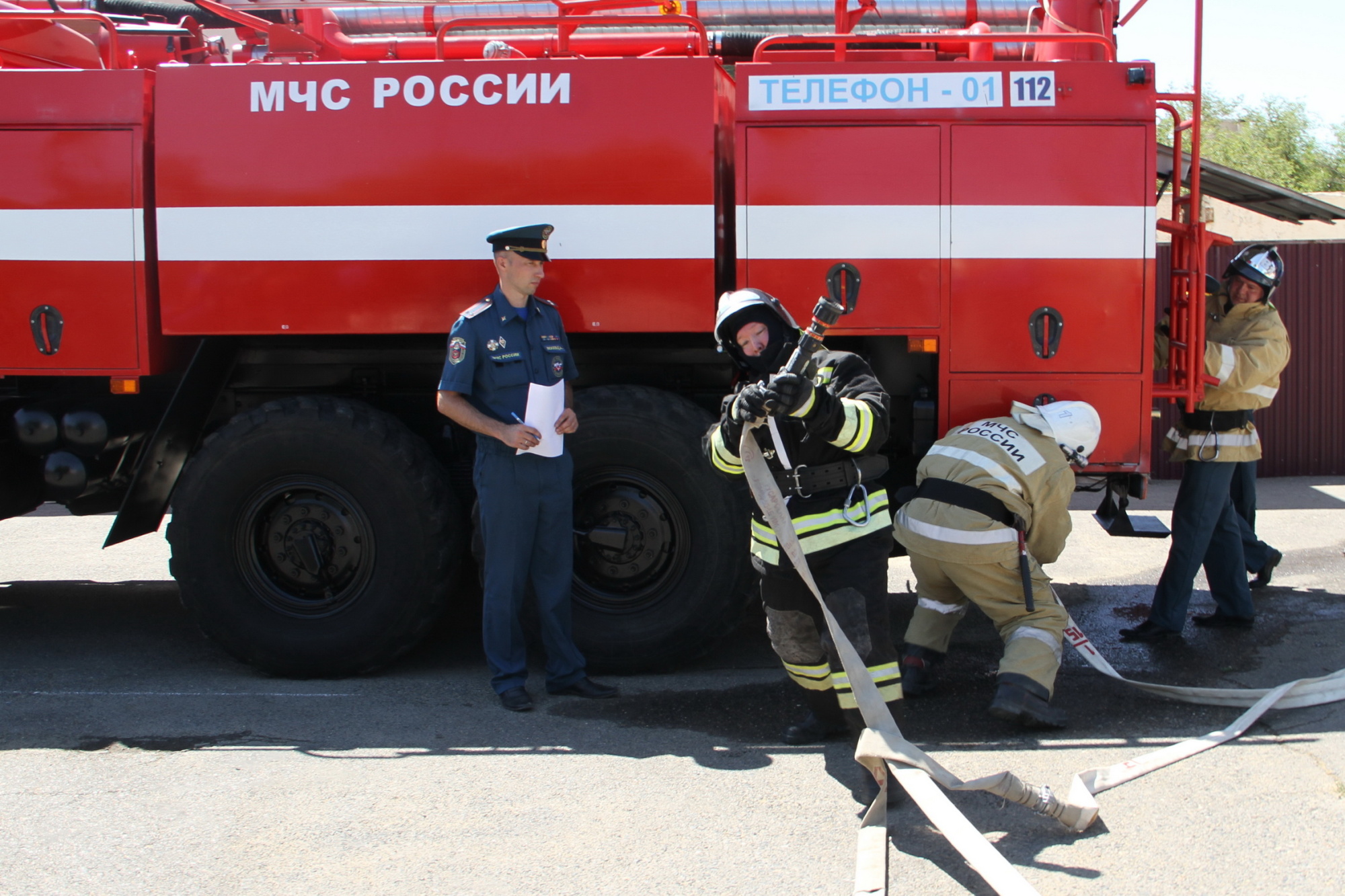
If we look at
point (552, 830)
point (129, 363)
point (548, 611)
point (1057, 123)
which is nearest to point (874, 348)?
point (1057, 123)

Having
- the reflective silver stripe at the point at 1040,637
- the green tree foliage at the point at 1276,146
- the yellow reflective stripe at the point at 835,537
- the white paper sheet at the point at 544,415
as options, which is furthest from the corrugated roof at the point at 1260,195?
the green tree foliage at the point at 1276,146

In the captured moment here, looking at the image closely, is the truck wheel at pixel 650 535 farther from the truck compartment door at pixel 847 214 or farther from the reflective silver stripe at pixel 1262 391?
the reflective silver stripe at pixel 1262 391

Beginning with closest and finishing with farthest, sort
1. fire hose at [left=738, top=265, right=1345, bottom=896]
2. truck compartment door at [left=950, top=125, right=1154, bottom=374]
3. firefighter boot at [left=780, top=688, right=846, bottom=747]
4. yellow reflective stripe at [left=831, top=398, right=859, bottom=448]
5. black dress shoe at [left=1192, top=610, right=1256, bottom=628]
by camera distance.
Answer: fire hose at [left=738, top=265, right=1345, bottom=896] < yellow reflective stripe at [left=831, top=398, right=859, bottom=448] < firefighter boot at [left=780, top=688, right=846, bottom=747] < truck compartment door at [left=950, top=125, right=1154, bottom=374] < black dress shoe at [left=1192, top=610, right=1256, bottom=628]

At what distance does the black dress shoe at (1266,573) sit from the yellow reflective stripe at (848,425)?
3.80m

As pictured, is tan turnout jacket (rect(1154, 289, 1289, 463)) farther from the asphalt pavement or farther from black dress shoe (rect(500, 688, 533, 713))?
black dress shoe (rect(500, 688, 533, 713))

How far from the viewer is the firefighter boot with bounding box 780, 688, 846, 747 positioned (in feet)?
12.8

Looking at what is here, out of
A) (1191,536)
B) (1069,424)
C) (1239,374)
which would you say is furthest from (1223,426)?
(1069,424)

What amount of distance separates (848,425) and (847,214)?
4.67 ft

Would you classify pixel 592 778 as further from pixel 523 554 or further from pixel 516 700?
Answer: pixel 523 554

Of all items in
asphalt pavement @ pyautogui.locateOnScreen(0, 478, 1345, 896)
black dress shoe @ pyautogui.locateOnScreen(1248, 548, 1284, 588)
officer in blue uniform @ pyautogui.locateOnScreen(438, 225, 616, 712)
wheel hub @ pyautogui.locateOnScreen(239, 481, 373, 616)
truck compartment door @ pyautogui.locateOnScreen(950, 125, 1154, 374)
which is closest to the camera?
asphalt pavement @ pyautogui.locateOnScreen(0, 478, 1345, 896)

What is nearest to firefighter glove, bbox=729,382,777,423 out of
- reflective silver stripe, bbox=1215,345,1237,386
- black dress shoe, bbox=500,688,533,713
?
black dress shoe, bbox=500,688,533,713

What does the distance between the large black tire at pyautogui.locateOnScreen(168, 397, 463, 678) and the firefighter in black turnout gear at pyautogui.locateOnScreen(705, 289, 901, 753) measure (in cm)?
160

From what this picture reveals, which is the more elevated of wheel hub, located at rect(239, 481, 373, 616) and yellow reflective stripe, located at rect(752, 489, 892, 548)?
yellow reflective stripe, located at rect(752, 489, 892, 548)

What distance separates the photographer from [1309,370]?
33.8 feet
